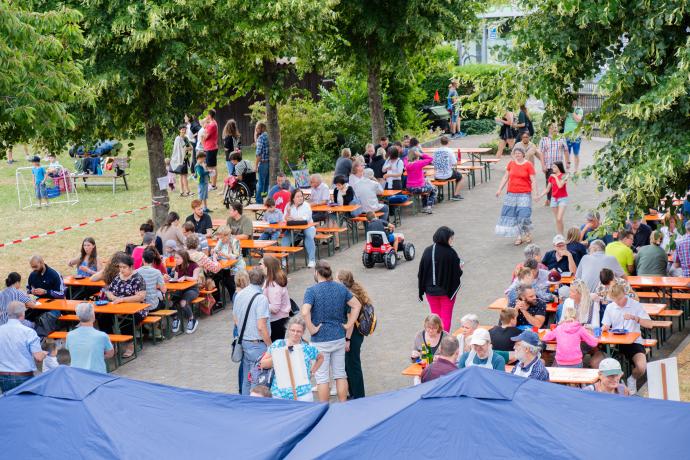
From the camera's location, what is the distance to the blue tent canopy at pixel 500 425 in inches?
267

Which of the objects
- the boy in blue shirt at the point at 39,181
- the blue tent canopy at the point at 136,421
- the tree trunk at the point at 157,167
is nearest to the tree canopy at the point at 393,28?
the tree trunk at the point at 157,167

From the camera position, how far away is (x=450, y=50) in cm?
3766

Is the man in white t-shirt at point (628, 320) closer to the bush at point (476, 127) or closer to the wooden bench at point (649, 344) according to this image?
the wooden bench at point (649, 344)

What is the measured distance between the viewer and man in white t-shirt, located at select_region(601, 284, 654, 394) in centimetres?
1147

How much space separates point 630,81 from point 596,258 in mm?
3028

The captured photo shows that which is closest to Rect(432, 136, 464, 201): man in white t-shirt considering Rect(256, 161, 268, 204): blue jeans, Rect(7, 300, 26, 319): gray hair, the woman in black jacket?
Rect(256, 161, 268, 204): blue jeans

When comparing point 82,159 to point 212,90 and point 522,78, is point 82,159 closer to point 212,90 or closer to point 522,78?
point 212,90

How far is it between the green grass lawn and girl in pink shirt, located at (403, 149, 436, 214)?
13.7 feet

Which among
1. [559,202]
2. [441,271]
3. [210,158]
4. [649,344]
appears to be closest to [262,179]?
[210,158]

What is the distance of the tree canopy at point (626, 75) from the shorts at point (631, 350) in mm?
1539

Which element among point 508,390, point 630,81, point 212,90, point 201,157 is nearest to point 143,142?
point 201,157

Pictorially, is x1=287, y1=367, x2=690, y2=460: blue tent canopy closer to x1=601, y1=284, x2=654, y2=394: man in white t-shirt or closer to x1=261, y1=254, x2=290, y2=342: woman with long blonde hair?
x1=601, y1=284, x2=654, y2=394: man in white t-shirt

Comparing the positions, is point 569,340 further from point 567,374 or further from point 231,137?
point 231,137

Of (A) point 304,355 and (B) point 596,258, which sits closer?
(A) point 304,355
